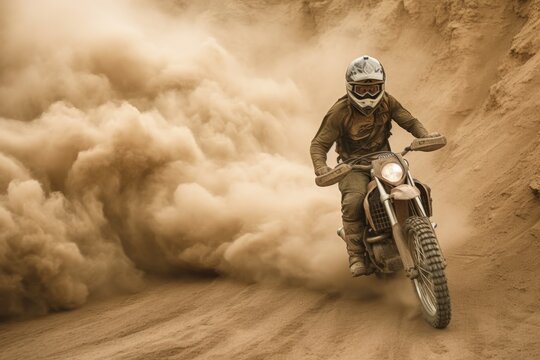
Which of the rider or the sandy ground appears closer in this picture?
the sandy ground

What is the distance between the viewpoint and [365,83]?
188 inches

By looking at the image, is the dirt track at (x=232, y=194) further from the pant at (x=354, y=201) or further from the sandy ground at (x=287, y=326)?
the pant at (x=354, y=201)

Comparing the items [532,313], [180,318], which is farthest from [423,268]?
[180,318]

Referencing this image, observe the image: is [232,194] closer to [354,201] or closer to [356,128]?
[356,128]

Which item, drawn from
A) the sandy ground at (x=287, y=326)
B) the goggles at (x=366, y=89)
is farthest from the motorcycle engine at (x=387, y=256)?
the goggles at (x=366, y=89)

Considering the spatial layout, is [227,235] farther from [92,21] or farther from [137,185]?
[92,21]

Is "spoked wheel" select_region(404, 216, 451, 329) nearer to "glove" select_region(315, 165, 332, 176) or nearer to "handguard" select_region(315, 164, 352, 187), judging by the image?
"handguard" select_region(315, 164, 352, 187)

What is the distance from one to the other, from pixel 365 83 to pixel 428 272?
1.74m

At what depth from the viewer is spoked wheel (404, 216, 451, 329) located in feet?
12.9

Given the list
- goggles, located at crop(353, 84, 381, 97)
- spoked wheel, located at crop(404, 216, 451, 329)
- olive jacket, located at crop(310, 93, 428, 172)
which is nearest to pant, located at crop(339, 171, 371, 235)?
olive jacket, located at crop(310, 93, 428, 172)

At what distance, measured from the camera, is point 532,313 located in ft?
13.5

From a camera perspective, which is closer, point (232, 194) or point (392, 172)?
point (392, 172)

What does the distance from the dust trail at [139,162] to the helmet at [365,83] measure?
167 cm

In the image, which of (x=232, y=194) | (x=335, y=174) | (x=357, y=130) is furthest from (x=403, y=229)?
(x=232, y=194)
